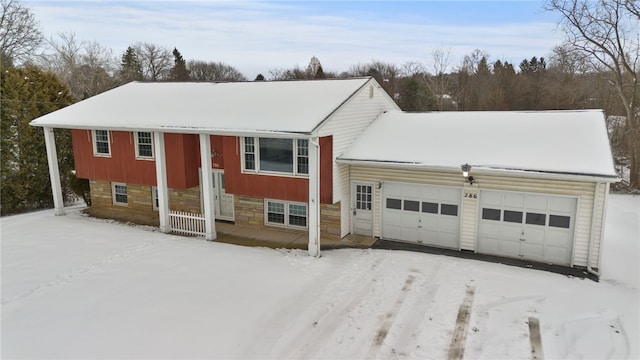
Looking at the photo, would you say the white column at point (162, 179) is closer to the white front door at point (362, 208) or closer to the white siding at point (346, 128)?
the white siding at point (346, 128)

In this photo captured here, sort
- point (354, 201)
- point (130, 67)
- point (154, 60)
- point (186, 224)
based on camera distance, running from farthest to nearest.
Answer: point (154, 60) < point (130, 67) < point (186, 224) < point (354, 201)

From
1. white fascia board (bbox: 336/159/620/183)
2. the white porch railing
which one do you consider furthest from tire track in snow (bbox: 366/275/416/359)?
the white porch railing

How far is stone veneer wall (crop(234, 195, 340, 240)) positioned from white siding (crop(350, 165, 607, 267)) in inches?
51.6

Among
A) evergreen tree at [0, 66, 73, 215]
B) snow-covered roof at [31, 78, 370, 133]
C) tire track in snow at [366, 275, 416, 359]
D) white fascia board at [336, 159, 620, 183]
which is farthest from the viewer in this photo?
evergreen tree at [0, 66, 73, 215]

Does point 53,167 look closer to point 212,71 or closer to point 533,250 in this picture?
point 533,250

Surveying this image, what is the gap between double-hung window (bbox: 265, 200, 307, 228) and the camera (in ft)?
47.8

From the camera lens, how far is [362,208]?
1409 cm

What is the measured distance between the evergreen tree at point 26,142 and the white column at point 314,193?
13089mm

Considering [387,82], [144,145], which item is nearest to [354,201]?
[144,145]

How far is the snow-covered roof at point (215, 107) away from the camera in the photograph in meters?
13.0

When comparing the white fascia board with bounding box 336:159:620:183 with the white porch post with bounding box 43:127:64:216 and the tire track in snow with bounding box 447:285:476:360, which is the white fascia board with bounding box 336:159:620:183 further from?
the white porch post with bounding box 43:127:64:216

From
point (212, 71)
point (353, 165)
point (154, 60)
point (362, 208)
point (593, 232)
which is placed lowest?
point (362, 208)

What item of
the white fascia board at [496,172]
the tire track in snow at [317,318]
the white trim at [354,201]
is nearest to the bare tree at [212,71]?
the white trim at [354,201]

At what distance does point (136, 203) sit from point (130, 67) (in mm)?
48358
